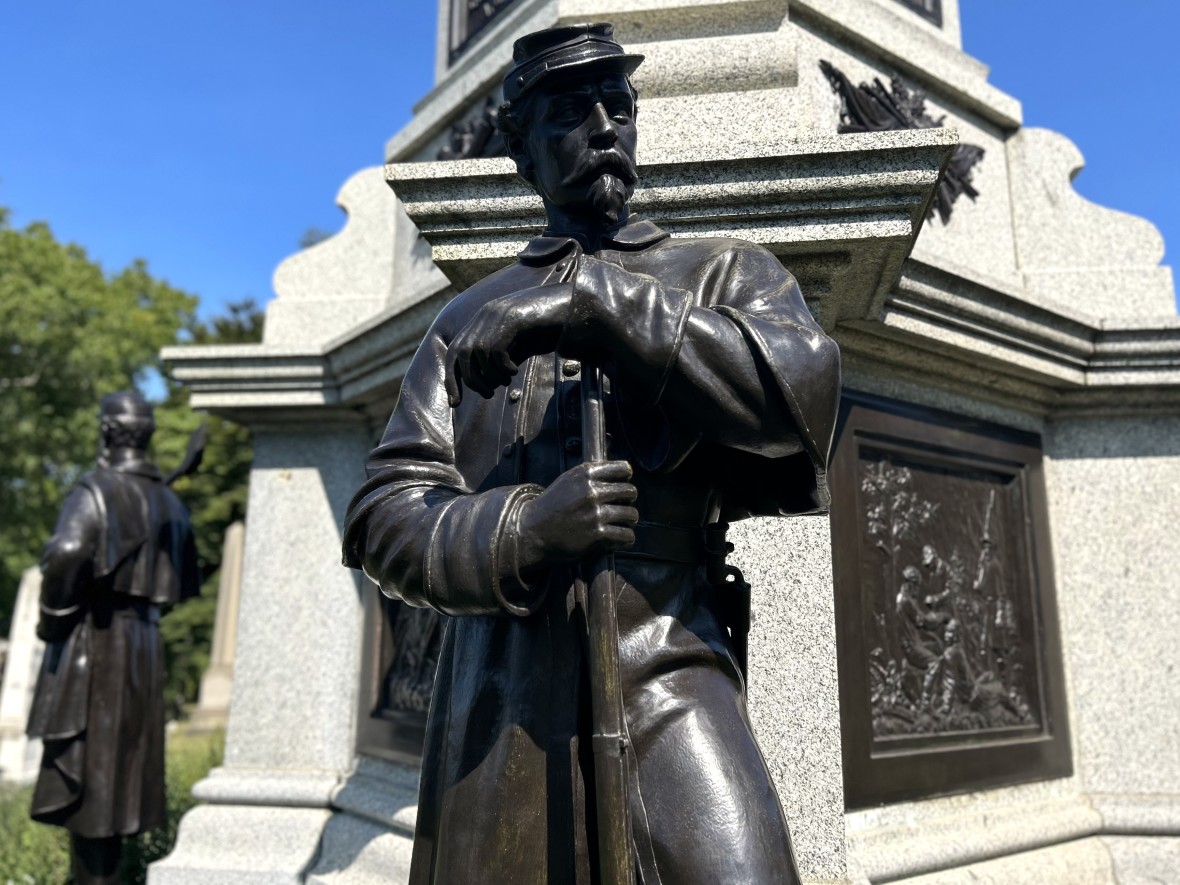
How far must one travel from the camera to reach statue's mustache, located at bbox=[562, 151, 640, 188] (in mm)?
2094

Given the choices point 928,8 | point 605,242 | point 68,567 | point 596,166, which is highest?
point 928,8

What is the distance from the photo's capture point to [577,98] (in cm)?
208

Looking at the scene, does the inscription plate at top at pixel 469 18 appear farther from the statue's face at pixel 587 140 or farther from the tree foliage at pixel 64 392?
the tree foliage at pixel 64 392

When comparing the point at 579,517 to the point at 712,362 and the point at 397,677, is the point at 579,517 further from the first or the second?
the point at 397,677

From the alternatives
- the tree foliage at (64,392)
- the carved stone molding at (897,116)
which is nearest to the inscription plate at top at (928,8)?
the carved stone molding at (897,116)

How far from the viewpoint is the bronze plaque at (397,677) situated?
4379 mm

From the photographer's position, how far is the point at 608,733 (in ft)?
5.49

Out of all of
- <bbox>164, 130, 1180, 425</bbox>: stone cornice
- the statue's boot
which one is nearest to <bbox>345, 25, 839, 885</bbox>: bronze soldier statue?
<bbox>164, 130, 1180, 425</bbox>: stone cornice

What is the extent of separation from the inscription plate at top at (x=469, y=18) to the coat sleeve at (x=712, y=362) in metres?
3.80

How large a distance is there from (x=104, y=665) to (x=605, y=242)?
181 inches

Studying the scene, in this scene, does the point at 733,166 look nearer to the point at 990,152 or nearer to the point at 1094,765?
the point at 990,152

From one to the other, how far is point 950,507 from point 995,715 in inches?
33.7

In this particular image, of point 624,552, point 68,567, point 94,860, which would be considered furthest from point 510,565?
point 94,860

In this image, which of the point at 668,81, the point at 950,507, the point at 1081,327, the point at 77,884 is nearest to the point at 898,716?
the point at 950,507
